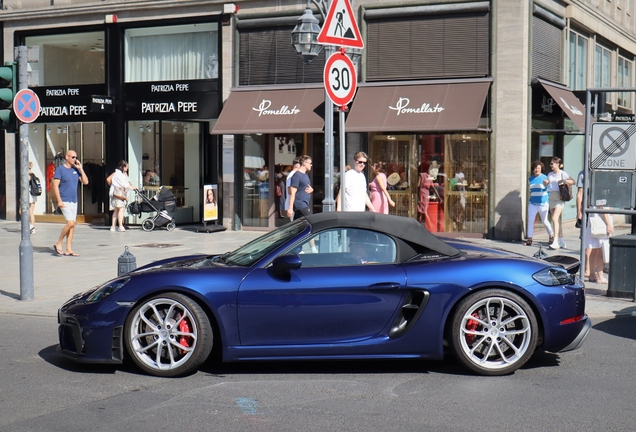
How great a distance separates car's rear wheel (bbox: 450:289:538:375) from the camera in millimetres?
6441

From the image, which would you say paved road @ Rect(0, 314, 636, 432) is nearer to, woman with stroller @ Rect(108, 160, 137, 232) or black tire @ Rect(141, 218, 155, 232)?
woman with stroller @ Rect(108, 160, 137, 232)

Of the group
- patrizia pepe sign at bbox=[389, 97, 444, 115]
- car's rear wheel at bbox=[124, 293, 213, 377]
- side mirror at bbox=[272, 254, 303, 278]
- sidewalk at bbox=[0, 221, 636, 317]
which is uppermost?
patrizia pepe sign at bbox=[389, 97, 444, 115]

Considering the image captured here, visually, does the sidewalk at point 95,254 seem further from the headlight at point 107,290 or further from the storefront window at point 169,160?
the headlight at point 107,290

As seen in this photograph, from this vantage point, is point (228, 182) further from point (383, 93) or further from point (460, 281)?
point (460, 281)

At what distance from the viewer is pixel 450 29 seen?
1859 cm

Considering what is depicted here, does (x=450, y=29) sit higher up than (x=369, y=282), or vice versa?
(x=450, y=29)

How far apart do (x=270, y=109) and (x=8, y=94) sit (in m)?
9.78

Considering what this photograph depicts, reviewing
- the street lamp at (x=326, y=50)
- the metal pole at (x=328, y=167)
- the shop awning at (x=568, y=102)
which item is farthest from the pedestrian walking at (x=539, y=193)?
the metal pole at (x=328, y=167)

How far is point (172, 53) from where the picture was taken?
2212cm

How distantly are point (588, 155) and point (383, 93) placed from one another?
334 inches

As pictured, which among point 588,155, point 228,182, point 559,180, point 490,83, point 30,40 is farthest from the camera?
point 30,40

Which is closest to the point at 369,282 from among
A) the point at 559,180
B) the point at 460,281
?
the point at 460,281

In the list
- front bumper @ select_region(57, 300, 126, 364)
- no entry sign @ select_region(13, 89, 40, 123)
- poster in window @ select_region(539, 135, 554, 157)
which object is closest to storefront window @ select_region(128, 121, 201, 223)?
poster in window @ select_region(539, 135, 554, 157)

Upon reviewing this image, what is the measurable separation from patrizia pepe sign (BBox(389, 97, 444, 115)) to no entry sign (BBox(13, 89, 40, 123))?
31.2ft
